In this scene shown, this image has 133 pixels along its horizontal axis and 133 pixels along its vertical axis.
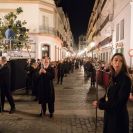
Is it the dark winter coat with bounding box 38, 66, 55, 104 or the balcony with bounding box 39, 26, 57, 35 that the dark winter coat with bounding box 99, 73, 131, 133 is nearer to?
the dark winter coat with bounding box 38, 66, 55, 104

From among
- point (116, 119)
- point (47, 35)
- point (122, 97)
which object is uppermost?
point (47, 35)

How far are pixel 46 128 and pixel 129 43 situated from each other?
18.5m

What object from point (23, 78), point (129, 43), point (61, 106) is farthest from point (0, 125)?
point (129, 43)

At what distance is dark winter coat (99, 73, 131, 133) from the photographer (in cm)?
527

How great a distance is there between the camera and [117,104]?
528 cm

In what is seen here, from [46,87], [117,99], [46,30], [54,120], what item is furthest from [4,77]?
[46,30]

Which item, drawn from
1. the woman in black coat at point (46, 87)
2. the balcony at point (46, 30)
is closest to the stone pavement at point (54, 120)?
the woman in black coat at point (46, 87)

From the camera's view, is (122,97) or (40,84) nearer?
(122,97)

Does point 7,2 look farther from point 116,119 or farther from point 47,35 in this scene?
point 116,119

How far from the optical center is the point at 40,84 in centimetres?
1127

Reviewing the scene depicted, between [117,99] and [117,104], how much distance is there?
0.08 meters

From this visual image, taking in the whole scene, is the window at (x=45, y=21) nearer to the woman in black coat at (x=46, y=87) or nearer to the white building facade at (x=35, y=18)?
the white building facade at (x=35, y=18)

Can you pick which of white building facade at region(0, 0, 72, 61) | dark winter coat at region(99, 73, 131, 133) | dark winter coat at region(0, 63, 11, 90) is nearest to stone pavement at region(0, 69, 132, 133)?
dark winter coat at region(0, 63, 11, 90)

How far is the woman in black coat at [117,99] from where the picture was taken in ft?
17.3
